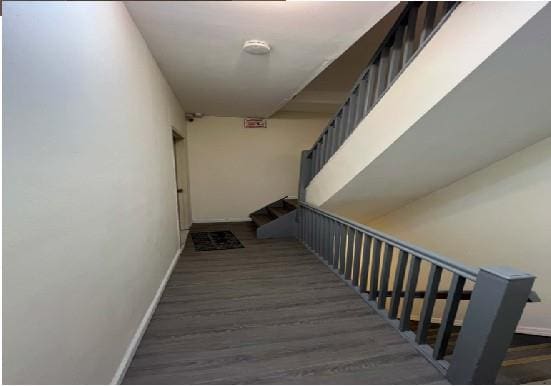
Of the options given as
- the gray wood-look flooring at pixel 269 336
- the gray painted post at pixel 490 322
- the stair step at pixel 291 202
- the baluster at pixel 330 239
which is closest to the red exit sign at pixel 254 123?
the stair step at pixel 291 202

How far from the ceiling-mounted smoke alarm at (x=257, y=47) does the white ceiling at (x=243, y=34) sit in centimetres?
3

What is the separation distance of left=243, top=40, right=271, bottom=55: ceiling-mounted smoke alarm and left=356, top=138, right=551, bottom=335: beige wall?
2.49 meters

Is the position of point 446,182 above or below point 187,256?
above

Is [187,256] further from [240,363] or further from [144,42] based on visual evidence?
[144,42]

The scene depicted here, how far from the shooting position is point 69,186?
91 centimetres

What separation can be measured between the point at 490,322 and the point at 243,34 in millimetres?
1584

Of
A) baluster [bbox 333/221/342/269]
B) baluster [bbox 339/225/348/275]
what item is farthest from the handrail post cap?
baluster [bbox 333/221/342/269]

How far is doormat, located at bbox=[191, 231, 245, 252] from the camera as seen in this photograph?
3459mm

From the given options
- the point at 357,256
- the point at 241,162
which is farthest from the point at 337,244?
the point at 241,162

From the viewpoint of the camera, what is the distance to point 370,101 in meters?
2.18

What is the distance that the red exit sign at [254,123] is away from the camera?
4.79 m

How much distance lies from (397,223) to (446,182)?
40.4 inches

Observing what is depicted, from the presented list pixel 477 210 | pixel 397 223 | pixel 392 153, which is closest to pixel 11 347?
pixel 392 153

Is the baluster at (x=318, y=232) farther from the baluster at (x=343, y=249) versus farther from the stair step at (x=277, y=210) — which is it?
the stair step at (x=277, y=210)
